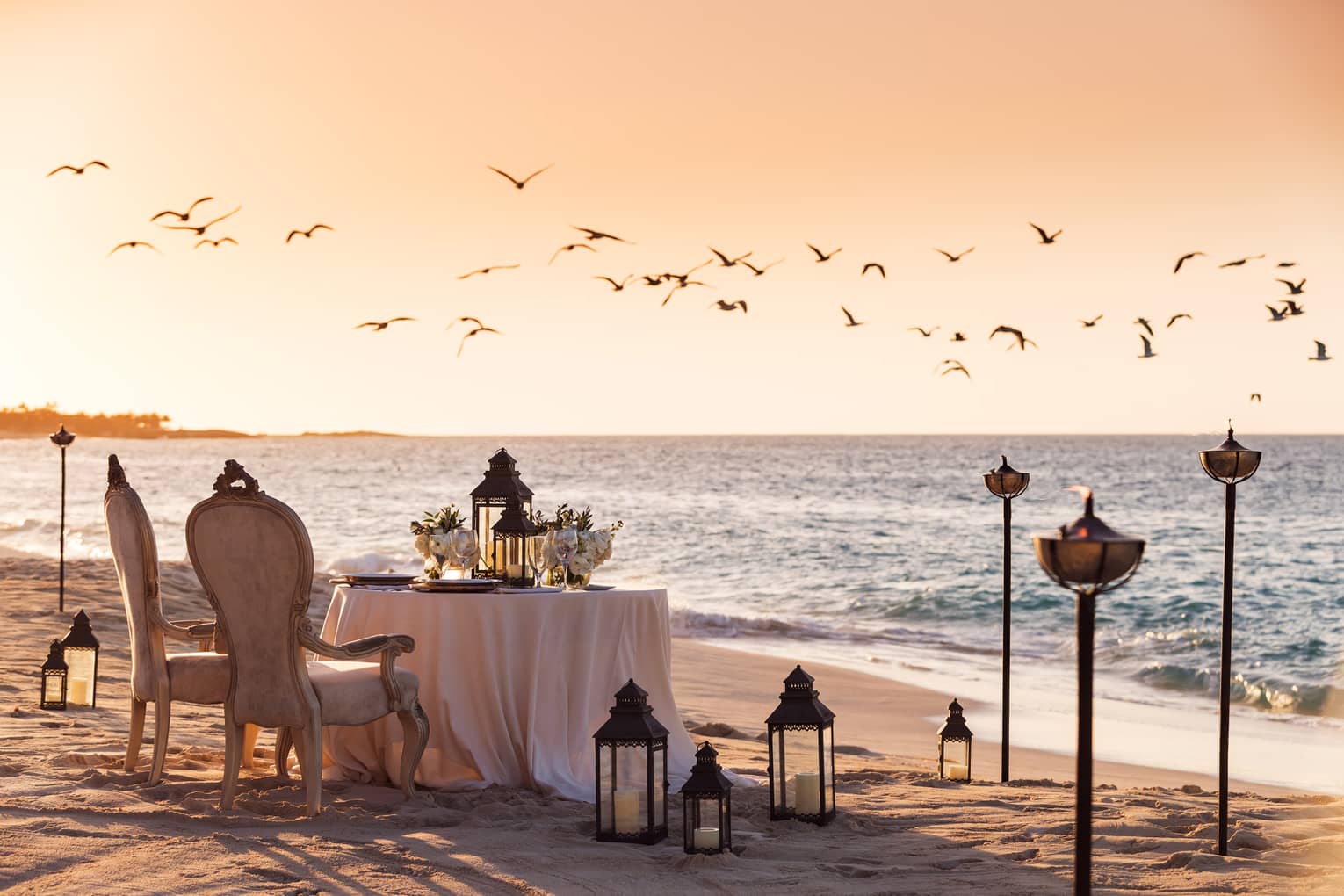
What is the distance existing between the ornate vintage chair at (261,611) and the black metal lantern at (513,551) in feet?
3.57

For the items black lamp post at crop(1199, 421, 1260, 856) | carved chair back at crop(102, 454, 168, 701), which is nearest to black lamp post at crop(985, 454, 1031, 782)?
black lamp post at crop(1199, 421, 1260, 856)

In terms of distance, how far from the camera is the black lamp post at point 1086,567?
260cm

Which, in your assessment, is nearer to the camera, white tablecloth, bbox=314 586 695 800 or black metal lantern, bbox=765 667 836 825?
black metal lantern, bbox=765 667 836 825

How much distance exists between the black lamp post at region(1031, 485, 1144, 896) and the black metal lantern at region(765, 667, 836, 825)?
2.27 metres

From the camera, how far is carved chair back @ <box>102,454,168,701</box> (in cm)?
514

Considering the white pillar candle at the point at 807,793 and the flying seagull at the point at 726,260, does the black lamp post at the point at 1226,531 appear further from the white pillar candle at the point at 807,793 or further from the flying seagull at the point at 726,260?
the flying seagull at the point at 726,260

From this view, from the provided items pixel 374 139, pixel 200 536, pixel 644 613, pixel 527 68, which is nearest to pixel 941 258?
pixel 527 68

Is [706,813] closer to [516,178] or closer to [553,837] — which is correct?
[553,837]

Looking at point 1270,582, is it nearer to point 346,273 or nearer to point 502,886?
point 346,273

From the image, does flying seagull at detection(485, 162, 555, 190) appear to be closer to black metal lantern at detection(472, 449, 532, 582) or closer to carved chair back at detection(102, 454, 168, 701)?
black metal lantern at detection(472, 449, 532, 582)

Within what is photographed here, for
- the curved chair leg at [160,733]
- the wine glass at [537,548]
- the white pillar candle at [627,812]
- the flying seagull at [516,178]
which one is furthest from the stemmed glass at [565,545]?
the flying seagull at [516,178]

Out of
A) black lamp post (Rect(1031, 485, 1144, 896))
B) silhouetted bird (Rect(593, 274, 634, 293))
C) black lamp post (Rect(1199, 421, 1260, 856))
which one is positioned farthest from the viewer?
silhouetted bird (Rect(593, 274, 634, 293))

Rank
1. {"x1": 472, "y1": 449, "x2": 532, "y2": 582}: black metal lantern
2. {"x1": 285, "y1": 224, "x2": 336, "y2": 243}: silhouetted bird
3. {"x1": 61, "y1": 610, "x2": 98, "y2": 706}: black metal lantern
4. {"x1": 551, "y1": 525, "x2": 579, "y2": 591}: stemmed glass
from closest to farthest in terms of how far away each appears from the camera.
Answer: {"x1": 551, "y1": 525, "x2": 579, "y2": 591}: stemmed glass
{"x1": 472, "y1": 449, "x2": 532, "y2": 582}: black metal lantern
{"x1": 61, "y1": 610, "x2": 98, "y2": 706}: black metal lantern
{"x1": 285, "y1": 224, "x2": 336, "y2": 243}: silhouetted bird

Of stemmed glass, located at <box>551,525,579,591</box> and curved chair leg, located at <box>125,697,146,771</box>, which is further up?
stemmed glass, located at <box>551,525,579,591</box>
